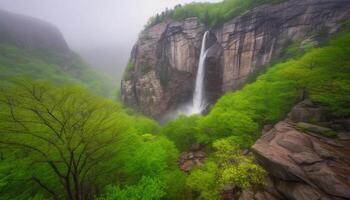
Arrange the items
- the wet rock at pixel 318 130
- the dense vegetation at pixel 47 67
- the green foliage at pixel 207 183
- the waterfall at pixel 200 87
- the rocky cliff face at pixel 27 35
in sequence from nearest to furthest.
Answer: the green foliage at pixel 207 183, the wet rock at pixel 318 130, the waterfall at pixel 200 87, the dense vegetation at pixel 47 67, the rocky cliff face at pixel 27 35

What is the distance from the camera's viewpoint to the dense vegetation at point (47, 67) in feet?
268

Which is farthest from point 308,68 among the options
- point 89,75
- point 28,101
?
point 89,75

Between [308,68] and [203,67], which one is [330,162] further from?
[203,67]

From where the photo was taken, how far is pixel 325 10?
33.6 m

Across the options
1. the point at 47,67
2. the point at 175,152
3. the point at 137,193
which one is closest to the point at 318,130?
the point at 175,152

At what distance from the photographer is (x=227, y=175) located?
12.7 metres

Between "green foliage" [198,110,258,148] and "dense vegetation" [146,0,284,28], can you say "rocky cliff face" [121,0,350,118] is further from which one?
"green foliage" [198,110,258,148]

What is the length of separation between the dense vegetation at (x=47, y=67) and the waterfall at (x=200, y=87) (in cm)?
5499

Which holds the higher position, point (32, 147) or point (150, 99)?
point (32, 147)

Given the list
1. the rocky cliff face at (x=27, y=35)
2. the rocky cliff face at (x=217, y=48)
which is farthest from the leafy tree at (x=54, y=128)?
the rocky cliff face at (x=27, y=35)

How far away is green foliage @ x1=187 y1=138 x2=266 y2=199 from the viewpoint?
12750mm

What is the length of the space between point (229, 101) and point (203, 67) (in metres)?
25.3

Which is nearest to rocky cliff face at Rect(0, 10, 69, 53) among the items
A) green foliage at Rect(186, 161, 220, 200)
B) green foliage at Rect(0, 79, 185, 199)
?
green foliage at Rect(0, 79, 185, 199)

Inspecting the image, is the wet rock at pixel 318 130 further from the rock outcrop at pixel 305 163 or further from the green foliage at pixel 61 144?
the green foliage at pixel 61 144
